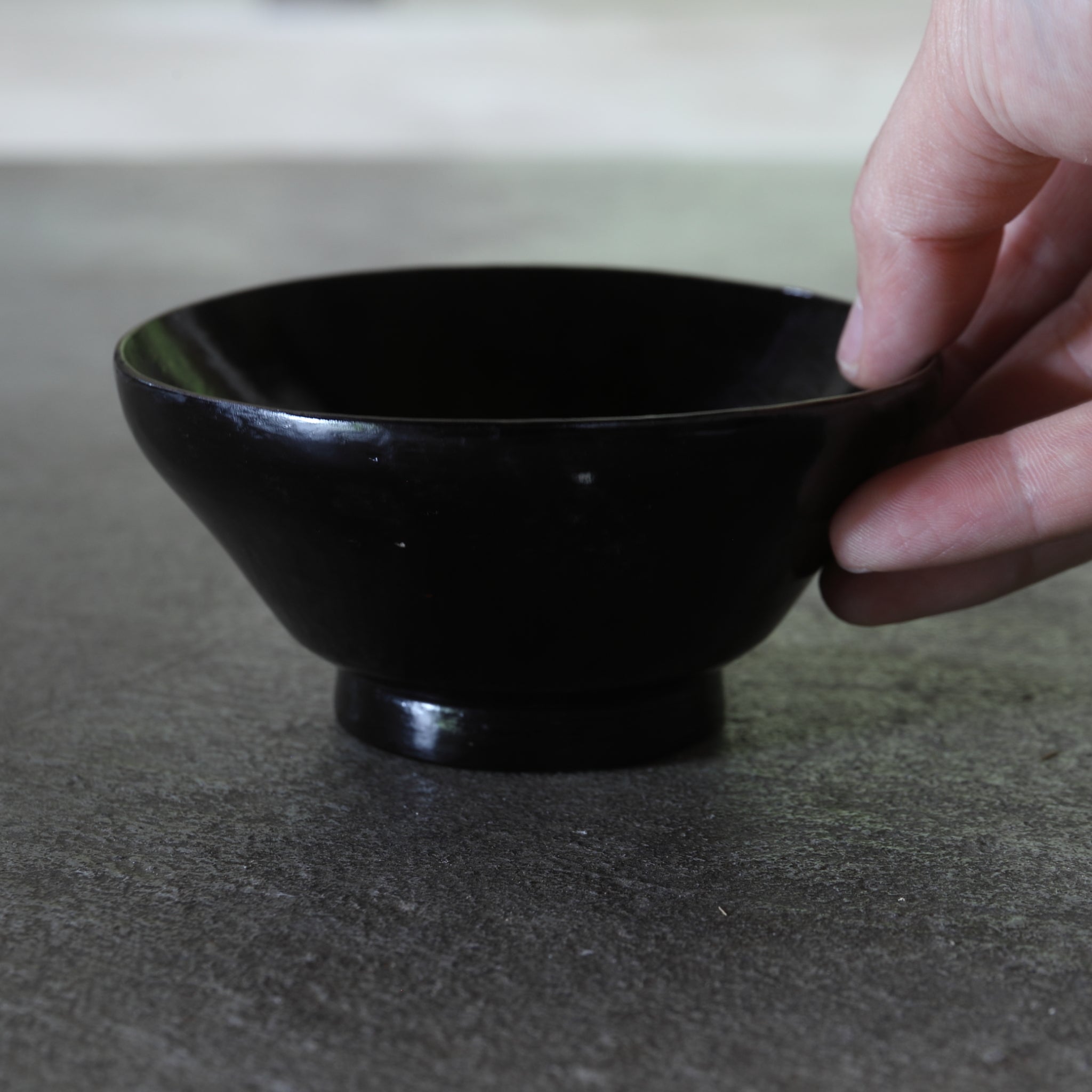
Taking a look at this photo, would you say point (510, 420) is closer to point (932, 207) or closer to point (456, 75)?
point (932, 207)

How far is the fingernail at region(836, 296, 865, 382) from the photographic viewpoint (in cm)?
59

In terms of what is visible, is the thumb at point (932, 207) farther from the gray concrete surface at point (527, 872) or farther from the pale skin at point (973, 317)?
the gray concrete surface at point (527, 872)

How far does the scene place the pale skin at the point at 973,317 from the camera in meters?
0.48

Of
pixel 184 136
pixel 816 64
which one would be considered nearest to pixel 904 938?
pixel 184 136

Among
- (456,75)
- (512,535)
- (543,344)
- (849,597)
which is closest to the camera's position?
(512,535)

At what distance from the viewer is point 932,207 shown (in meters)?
0.54

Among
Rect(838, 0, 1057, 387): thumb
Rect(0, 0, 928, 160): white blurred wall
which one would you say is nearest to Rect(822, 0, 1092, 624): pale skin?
Rect(838, 0, 1057, 387): thumb

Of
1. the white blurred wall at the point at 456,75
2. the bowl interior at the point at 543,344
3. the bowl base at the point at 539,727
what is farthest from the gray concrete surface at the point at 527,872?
the white blurred wall at the point at 456,75

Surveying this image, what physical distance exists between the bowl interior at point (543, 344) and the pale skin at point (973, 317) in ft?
0.25

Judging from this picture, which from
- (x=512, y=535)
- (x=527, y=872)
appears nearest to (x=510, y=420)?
(x=512, y=535)

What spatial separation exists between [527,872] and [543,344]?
316 mm

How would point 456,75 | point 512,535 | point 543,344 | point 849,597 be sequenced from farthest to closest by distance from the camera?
point 456,75 → point 543,344 → point 849,597 → point 512,535

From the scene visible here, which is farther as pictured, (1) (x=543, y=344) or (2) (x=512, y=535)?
(1) (x=543, y=344)

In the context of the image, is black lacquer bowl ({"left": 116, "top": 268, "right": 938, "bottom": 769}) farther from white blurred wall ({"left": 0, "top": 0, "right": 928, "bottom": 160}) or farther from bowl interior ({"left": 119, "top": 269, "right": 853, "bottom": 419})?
white blurred wall ({"left": 0, "top": 0, "right": 928, "bottom": 160})
